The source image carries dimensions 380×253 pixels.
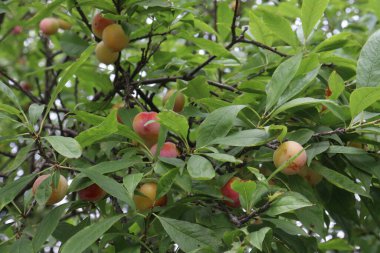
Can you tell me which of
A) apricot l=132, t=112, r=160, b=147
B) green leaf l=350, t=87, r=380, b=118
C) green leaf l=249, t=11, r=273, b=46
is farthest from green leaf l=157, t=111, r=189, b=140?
green leaf l=249, t=11, r=273, b=46

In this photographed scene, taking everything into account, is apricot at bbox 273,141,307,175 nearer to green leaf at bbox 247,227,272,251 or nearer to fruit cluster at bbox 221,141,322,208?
fruit cluster at bbox 221,141,322,208

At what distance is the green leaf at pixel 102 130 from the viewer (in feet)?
3.50

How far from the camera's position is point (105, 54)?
58.9 inches

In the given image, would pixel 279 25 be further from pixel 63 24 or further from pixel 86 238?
pixel 63 24

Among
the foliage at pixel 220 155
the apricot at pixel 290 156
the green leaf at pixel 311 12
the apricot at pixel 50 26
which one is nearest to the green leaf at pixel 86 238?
the foliage at pixel 220 155

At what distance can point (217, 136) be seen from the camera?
3.69ft

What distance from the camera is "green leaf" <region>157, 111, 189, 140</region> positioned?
1.08 metres

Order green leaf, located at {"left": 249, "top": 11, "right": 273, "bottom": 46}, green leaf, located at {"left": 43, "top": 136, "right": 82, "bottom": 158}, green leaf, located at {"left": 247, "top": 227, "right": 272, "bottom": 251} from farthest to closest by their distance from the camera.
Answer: green leaf, located at {"left": 249, "top": 11, "right": 273, "bottom": 46}
green leaf, located at {"left": 43, "top": 136, "right": 82, "bottom": 158}
green leaf, located at {"left": 247, "top": 227, "right": 272, "bottom": 251}

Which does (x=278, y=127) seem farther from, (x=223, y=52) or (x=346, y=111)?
(x=223, y=52)

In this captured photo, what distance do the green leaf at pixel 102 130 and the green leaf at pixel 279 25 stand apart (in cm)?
60

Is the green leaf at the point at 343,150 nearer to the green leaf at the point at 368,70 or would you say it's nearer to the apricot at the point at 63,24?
the green leaf at the point at 368,70

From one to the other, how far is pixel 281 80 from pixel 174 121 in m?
0.24

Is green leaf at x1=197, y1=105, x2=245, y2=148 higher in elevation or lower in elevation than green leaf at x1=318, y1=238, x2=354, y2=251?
higher

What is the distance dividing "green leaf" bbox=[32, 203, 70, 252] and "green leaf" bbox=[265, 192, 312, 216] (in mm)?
428
